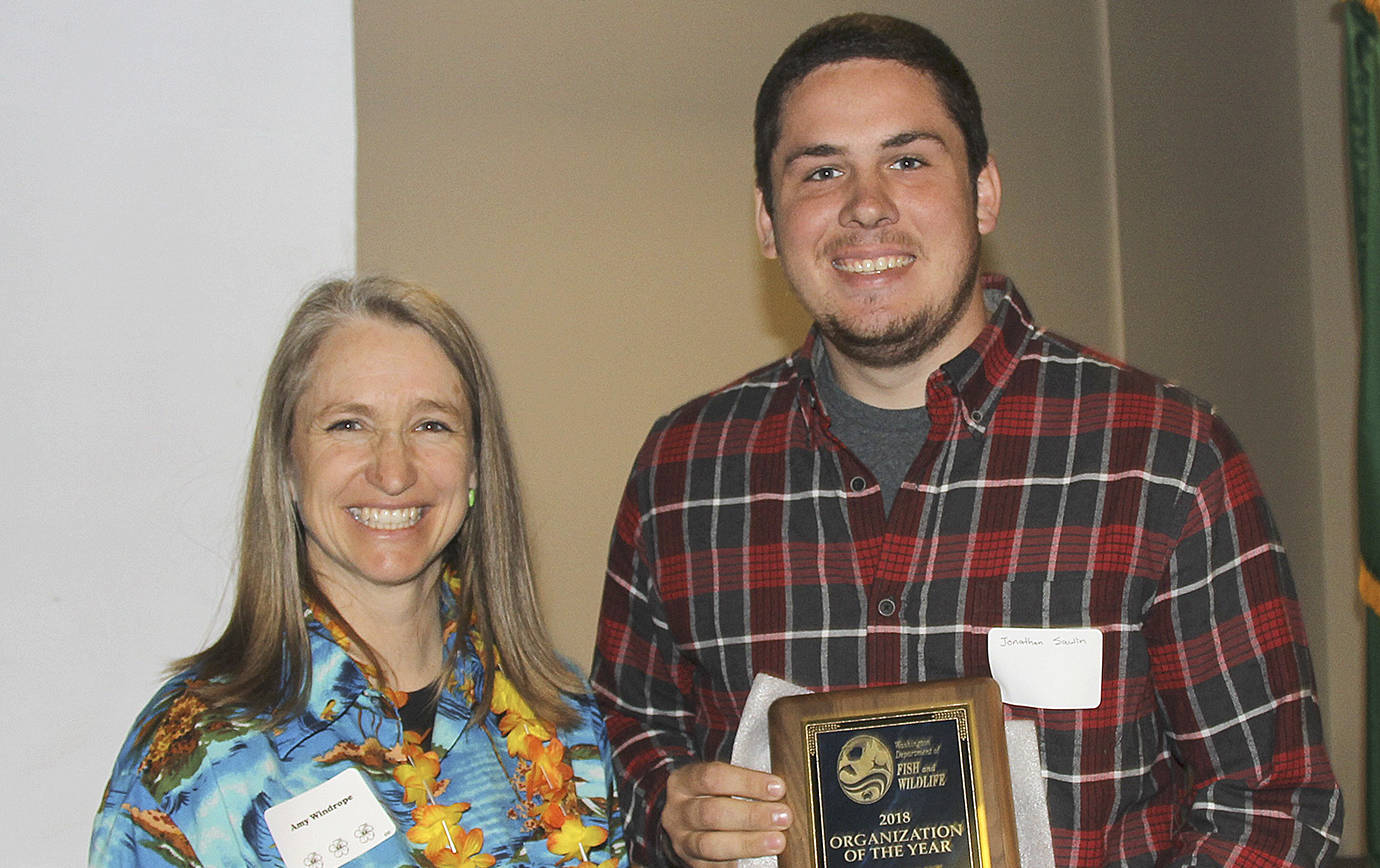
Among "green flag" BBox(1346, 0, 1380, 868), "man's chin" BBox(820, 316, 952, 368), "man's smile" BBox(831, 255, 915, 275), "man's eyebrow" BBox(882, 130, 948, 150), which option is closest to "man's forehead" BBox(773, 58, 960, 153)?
"man's eyebrow" BBox(882, 130, 948, 150)

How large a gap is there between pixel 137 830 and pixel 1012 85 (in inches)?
139

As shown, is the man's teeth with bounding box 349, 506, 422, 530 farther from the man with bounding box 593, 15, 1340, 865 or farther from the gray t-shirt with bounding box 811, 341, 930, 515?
the gray t-shirt with bounding box 811, 341, 930, 515

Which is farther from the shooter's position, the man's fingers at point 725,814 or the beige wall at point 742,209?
the beige wall at point 742,209

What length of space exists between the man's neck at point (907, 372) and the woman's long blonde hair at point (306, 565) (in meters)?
0.60

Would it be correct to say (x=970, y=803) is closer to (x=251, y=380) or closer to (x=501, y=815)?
(x=501, y=815)

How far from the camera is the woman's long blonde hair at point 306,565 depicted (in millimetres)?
1963

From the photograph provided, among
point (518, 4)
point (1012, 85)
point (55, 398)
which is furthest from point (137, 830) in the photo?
point (1012, 85)

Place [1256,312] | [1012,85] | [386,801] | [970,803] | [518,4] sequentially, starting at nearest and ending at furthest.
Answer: [970,803] → [386,801] → [518,4] → [1012,85] → [1256,312]

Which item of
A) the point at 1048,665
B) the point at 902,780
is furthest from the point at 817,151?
the point at 902,780

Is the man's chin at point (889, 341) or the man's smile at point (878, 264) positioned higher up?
the man's smile at point (878, 264)

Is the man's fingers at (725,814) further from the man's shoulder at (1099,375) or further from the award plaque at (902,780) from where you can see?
the man's shoulder at (1099,375)

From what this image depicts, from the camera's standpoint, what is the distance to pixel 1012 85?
4316mm

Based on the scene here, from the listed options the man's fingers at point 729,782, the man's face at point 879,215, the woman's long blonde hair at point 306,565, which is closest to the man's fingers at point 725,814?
the man's fingers at point 729,782

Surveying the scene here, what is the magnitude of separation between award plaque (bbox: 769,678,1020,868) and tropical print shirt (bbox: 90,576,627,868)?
0.47 metres
